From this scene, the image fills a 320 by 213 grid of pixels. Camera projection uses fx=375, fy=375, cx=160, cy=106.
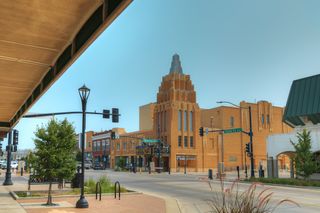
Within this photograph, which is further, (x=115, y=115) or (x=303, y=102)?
→ (x=303, y=102)

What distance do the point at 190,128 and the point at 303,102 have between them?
121ft

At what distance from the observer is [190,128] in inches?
3073

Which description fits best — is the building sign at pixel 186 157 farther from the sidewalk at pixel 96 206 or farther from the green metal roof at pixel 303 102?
the sidewalk at pixel 96 206

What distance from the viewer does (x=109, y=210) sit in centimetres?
1498

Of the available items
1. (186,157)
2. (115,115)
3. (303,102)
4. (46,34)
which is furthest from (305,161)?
(186,157)

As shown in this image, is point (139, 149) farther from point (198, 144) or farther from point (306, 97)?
point (306, 97)

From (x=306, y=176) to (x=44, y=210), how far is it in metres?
25.1

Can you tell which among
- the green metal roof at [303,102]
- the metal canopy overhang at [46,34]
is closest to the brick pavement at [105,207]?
the metal canopy overhang at [46,34]

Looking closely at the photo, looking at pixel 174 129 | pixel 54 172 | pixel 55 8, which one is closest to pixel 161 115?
pixel 174 129

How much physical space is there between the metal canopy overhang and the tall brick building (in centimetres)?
6128

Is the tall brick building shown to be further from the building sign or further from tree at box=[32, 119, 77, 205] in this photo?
tree at box=[32, 119, 77, 205]

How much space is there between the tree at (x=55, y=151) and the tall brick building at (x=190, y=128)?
55619mm

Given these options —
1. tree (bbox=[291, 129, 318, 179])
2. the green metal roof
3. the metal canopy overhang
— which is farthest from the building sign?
the metal canopy overhang

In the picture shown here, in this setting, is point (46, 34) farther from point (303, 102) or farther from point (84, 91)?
point (303, 102)
